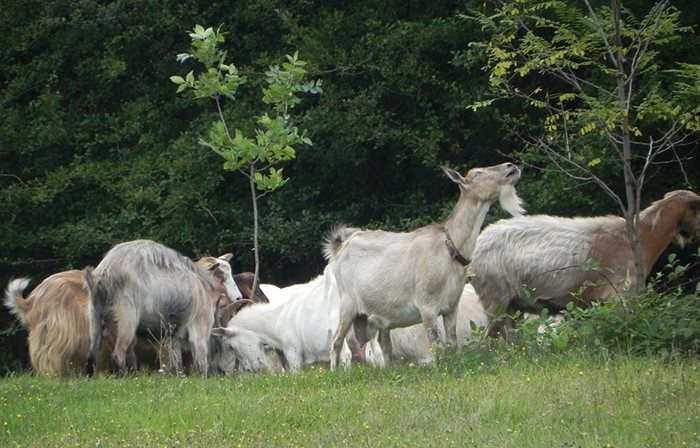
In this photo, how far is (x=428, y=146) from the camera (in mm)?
22344

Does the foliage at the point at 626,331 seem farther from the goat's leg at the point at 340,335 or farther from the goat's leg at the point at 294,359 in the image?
the goat's leg at the point at 294,359

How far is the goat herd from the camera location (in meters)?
13.1

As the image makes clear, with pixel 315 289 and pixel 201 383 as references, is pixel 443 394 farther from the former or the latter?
pixel 315 289

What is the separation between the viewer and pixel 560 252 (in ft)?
46.7

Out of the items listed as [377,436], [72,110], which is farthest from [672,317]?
[72,110]

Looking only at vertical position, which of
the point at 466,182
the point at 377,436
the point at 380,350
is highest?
the point at 466,182

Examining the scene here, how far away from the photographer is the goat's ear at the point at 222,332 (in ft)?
51.5

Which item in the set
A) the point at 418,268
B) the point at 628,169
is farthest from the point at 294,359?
the point at 628,169

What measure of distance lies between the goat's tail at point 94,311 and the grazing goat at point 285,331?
6.40 ft

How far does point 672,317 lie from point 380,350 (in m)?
3.97

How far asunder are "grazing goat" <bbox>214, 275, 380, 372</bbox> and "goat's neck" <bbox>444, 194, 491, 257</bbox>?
2451 millimetres

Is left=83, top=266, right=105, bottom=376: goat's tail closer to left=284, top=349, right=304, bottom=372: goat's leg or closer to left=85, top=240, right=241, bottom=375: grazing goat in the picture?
left=85, top=240, right=241, bottom=375: grazing goat

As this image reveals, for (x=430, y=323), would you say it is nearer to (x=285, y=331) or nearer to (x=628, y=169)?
(x=628, y=169)

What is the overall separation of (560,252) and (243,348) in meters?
4.17
